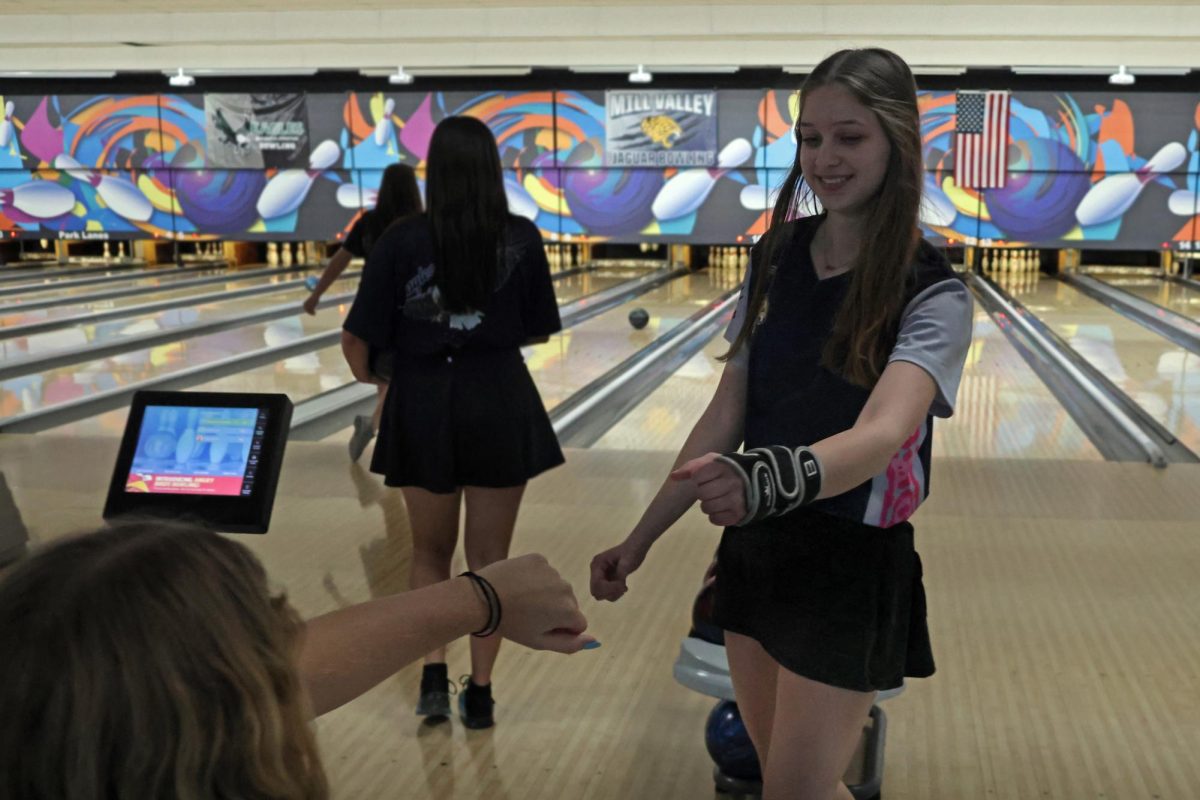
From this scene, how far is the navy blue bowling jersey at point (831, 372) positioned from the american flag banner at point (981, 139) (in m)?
10.3

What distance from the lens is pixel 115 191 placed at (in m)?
12.7

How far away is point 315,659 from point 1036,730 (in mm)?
1708

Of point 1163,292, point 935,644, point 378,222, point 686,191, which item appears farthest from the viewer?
point 686,191

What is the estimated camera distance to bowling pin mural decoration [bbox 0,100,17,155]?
12.6 metres

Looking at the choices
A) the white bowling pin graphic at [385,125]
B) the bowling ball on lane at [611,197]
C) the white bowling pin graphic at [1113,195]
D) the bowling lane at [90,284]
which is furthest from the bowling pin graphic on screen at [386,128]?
the white bowling pin graphic at [1113,195]

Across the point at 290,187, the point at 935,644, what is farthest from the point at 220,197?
the point at 935,644

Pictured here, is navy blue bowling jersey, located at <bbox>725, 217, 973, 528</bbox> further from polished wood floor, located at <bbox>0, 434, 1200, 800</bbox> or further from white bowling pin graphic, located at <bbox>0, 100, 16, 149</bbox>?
white bowling pin graphic, located at <bbox>0, 100, 16, 149</bbox>

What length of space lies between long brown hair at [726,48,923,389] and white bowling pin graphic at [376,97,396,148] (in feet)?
36.8

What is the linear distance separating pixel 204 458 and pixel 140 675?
1.25 m

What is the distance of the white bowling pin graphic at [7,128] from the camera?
12.6m

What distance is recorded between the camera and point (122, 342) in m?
7.26

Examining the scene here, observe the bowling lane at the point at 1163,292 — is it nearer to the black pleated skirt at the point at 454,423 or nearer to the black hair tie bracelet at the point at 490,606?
the black pleated skirt at the point at 454,423

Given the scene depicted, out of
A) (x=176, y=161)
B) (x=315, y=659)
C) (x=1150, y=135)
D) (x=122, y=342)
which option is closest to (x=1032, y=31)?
(x=1150, y=135)

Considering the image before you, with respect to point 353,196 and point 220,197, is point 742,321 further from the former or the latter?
point 220,197
